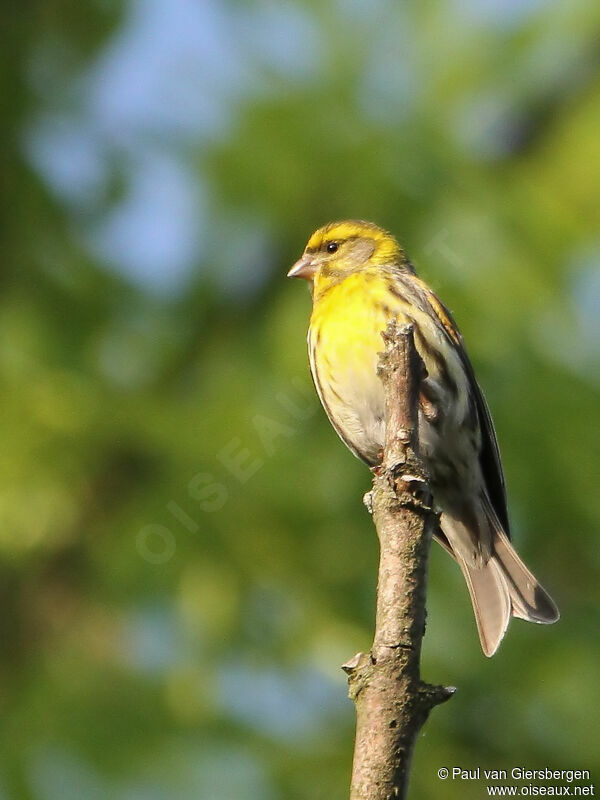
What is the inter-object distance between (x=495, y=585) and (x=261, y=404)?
968mm

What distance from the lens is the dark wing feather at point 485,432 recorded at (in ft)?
13.1

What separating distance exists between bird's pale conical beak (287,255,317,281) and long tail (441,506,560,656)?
1040 mm

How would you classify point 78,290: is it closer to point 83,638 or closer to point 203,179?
point 203,179

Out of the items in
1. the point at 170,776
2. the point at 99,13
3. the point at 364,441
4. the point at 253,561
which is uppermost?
the point at 99,13

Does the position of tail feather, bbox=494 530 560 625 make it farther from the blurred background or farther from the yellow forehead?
the yellow forehead

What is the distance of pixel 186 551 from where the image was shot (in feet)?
12.7

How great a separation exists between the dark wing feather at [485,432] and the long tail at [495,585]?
0.08m

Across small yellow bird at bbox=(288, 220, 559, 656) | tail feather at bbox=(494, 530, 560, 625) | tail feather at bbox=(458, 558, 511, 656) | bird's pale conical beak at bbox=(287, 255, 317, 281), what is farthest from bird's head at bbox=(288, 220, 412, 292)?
tail feather at bbox=(458, 558, 511, 656)

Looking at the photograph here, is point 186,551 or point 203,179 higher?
point 203,179

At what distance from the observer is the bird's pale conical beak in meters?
4.51

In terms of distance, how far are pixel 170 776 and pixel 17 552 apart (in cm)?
99

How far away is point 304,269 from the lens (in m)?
4.52

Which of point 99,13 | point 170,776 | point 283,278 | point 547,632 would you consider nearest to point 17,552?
point 170,776

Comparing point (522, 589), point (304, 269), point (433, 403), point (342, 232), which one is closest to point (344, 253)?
point (342, 232)
